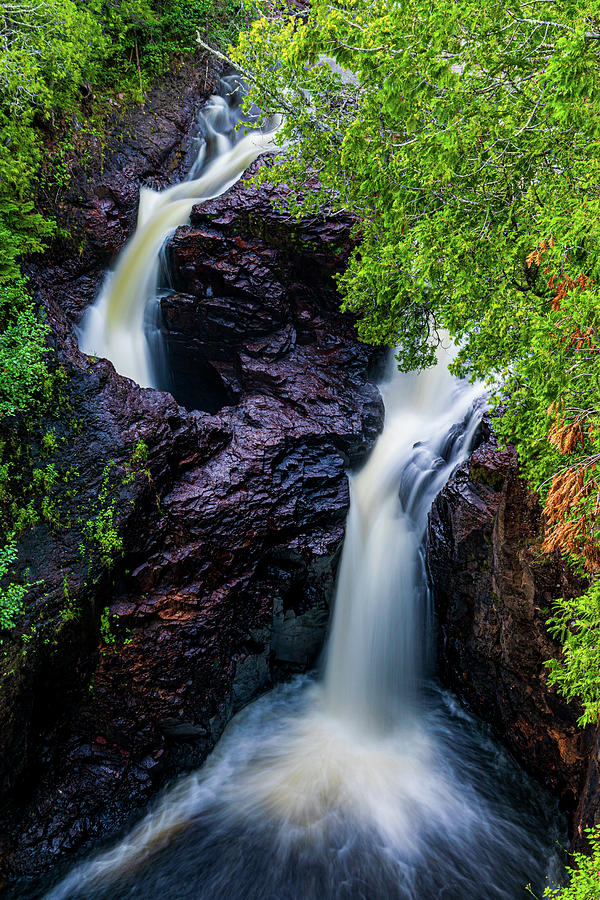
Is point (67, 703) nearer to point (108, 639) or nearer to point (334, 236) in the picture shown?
point (108, 639)

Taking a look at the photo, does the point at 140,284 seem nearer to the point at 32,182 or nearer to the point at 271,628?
the point at 32,182

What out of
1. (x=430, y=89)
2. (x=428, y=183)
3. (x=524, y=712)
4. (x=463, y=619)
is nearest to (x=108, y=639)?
(x=463, y=619)

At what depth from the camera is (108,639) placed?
19.4 ft

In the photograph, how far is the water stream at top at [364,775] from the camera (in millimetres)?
5012

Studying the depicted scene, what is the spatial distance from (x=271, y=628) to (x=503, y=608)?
11.3ft

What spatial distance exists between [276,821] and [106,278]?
8.98 meters

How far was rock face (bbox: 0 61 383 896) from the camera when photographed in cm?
540

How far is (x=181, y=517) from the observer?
22.1 feet

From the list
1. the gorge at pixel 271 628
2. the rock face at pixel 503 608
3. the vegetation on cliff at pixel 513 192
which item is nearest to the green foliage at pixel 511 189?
the vegetation on cliff at pixel 513 192

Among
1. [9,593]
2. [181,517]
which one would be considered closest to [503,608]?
[181,517]

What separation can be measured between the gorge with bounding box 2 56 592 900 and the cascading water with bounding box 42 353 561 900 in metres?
0.03

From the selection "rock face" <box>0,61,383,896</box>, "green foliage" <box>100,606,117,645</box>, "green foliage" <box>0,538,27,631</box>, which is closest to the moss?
"rock face" <box>0,61,383,896</box>

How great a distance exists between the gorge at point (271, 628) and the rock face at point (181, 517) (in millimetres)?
33

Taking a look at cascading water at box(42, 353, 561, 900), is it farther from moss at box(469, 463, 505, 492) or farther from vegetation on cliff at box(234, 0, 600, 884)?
vegetation on cliff at box(234, 0, 600, 884)
